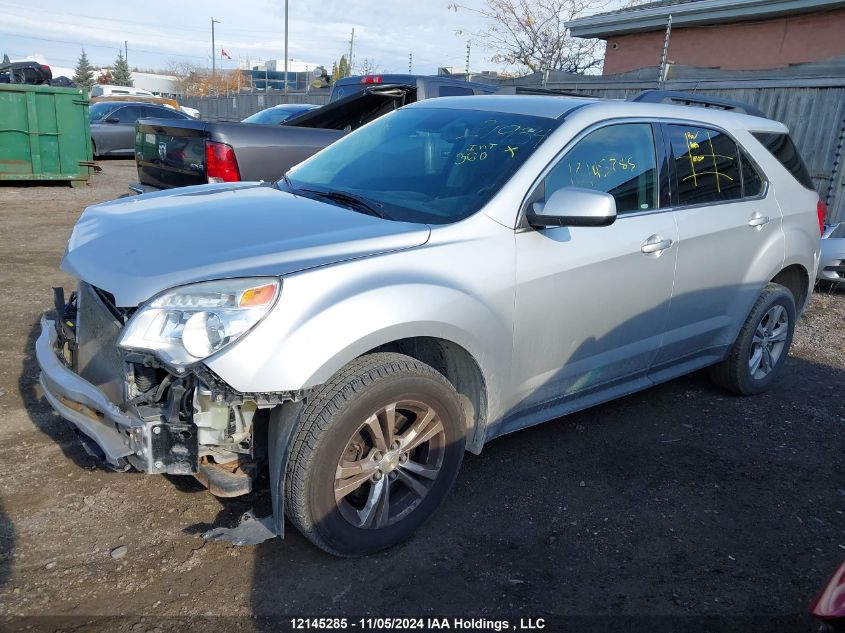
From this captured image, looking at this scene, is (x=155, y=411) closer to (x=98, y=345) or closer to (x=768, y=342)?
(x=98, y=345)

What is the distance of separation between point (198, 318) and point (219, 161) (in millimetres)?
4210

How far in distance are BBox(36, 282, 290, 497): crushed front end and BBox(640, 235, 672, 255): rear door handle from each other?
2.13 m

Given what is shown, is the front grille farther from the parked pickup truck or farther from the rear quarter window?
the rear quarter window

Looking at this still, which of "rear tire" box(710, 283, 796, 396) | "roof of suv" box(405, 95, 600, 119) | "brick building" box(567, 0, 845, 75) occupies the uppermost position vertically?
"brick building" box(567, 0, 845, 75)

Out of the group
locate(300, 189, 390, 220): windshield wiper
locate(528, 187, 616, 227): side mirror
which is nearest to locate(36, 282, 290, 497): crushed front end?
locate(300, 189, 390, 220): windshield wiper

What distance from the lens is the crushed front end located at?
8.41 feet

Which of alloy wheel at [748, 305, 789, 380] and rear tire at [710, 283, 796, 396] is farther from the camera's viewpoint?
alloy wheel at [748, 305, 789, 380]

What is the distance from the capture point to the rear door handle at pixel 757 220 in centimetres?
441

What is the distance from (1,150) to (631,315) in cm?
1210

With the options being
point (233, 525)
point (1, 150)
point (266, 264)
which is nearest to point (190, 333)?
point (266, 264)

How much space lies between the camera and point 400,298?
9.04 ft

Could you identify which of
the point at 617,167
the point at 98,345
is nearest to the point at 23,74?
the point at 98,345

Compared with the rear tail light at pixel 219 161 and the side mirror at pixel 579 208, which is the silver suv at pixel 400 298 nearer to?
the side mirror at pixel 579 208

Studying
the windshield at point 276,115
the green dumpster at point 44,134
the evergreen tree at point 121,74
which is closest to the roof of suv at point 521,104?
the windshield at point 276,115
